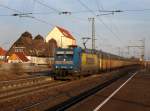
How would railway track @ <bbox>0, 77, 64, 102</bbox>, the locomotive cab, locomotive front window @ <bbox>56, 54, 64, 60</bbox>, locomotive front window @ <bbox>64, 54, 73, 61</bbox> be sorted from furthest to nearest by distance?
locomotive front window @ <bbox>56, 54, 64, 60</bbox> → locomotive front window @ <bbox>64, 54, 73, 61</bbox> → the locomotive cab → railway track @ <bbox>0, 77, 64, 102</bbox>

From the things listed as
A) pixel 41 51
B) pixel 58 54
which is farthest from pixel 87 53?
pixel 41 51

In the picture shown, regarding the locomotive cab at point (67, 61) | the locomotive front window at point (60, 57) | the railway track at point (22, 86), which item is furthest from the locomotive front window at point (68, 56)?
the railway track at point (22, 86)

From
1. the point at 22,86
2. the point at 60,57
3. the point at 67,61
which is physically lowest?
the point at 22,86

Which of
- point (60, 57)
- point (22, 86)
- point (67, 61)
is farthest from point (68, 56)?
point (22, 86)

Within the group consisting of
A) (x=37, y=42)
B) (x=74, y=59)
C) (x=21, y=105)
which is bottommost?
(x=21, y=105)

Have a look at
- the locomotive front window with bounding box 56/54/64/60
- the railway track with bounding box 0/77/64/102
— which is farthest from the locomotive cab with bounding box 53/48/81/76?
the railway track with bounding box 0/77/64/102

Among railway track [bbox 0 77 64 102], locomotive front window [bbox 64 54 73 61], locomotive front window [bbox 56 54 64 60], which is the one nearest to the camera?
railway track [bbox 0 77 64 102]

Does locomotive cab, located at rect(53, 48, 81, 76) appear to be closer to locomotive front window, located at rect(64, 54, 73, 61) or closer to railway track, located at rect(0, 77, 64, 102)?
locomotive front window, located at rect(64, 54, 73, 61)

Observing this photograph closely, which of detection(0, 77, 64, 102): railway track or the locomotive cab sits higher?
the locomotive cab

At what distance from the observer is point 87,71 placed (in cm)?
3950

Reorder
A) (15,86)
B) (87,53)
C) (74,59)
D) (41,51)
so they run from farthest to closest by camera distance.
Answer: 1. (41,51)
2. (87,53)
3. (74,59)
4. (15,86)

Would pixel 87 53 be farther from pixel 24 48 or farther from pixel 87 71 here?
pixel 24 48

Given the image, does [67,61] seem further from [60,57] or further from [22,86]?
[22,86]

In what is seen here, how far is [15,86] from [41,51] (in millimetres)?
89554
